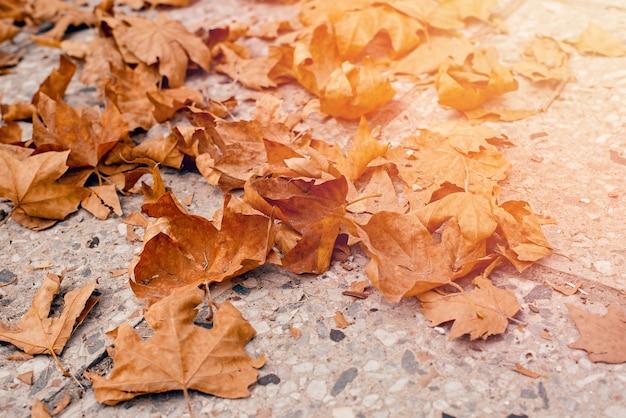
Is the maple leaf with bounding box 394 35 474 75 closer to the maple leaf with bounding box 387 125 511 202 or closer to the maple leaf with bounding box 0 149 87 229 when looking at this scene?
the maple leaf with bounding box 387 125 511 202

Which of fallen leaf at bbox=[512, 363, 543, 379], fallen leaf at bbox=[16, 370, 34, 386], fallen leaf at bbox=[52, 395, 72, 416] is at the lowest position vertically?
fallen leaf at bbox=[16, 370, 34, 386]

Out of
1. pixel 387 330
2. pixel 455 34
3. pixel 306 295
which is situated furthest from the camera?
pixel 455 34

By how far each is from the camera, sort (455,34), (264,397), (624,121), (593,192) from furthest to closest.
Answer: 1. (455,34)
2. (624,121)
3. (593,192)
4. (264,397)

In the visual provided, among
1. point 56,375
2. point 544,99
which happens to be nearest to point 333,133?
point 544,99

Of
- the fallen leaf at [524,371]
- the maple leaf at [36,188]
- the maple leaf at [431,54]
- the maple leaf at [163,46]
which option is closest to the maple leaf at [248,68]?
the maple leaf at [163,46]

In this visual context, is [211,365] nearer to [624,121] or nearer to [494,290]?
[494,290]

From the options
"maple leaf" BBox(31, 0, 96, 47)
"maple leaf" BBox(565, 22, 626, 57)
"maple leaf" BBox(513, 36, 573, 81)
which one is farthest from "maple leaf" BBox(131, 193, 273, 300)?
"maple leaf" BBox(31, 0, 96, 47)
